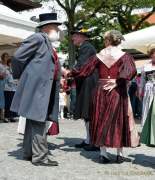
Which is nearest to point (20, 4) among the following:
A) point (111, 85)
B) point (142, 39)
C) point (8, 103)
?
point (8, 103)

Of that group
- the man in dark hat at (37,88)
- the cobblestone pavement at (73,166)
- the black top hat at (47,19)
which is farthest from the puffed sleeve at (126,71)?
the cobblestone pavement at (73,166)

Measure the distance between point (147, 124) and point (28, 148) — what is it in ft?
5.22

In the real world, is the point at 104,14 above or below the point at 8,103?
above

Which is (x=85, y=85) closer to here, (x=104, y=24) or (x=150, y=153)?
(x=150, y=153)

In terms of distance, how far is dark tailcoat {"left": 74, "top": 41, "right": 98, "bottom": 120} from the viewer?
8258mm

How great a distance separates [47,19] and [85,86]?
164 cm

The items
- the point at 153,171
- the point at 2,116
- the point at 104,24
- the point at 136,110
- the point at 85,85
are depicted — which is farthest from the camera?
the point at 104,24

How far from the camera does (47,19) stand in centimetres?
708

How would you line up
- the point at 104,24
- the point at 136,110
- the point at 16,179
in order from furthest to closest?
the point at 104,24, the point at 136,110, the point at 16,179

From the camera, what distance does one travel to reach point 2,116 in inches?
527

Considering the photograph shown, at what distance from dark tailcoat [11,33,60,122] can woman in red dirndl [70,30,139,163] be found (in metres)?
0.70

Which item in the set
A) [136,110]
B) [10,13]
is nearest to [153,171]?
[10,13]

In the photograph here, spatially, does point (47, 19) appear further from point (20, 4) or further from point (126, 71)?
point (20, 4)

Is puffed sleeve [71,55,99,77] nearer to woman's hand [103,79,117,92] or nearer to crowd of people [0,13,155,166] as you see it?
crowd of people [0,13,155,166]
